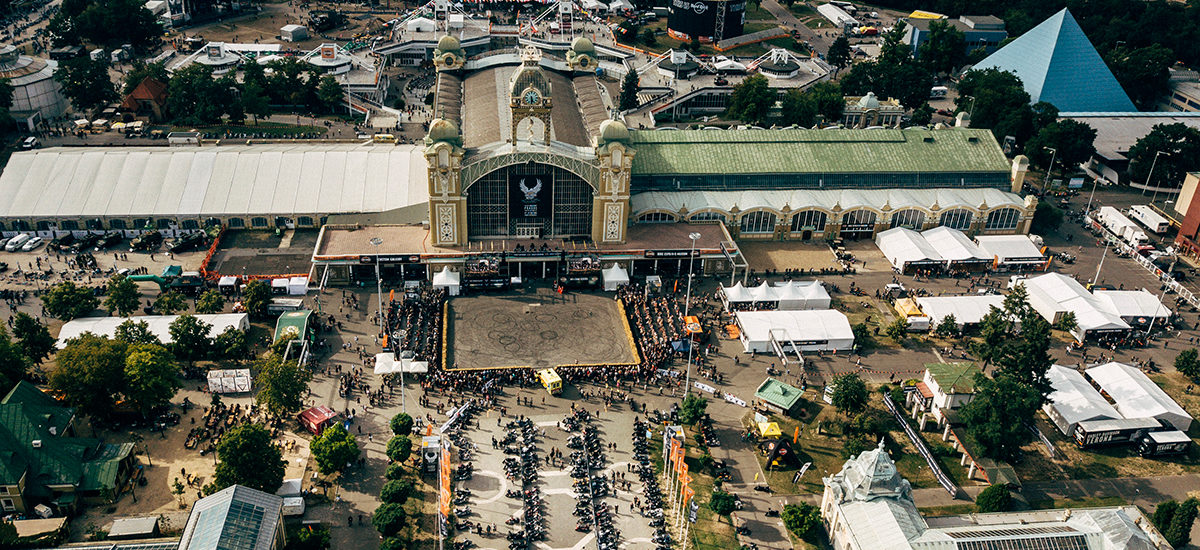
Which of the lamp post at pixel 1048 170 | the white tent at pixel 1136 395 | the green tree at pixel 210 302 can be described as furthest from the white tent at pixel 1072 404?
the green tree at pixel 210 302

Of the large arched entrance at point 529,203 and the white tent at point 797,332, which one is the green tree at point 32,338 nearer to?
the large arched entrance at point 529,203

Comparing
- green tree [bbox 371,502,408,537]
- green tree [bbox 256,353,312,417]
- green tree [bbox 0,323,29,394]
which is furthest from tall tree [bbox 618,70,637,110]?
green tree [bbox 371,502,408,537]

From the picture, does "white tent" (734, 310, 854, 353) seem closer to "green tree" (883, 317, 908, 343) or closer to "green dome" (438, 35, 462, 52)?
"green tree" (883, 317, 908, 343)

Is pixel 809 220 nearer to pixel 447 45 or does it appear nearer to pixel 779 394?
pixel 779 394

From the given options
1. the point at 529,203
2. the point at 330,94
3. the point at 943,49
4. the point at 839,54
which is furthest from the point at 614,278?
the point at 943,49

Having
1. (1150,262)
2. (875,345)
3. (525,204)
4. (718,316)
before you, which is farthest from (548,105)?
(1150,262)
